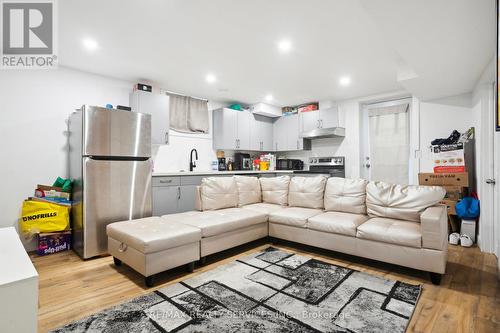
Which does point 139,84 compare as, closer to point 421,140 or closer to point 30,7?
point 30,7

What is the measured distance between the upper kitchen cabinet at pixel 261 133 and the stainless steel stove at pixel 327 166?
3.40ft

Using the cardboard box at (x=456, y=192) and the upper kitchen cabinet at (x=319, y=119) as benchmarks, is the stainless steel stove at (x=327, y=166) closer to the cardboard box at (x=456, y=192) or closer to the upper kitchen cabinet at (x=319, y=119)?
the upper kitchen cabinet at (x=319, y=119)

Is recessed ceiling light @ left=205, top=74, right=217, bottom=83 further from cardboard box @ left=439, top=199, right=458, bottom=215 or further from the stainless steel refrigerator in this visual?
cardboard box @ left=439, top=199, right=458, bottom=215

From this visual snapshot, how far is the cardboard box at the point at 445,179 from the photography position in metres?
3.52

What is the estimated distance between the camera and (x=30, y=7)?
7.57 feet

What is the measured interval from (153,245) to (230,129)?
3481mm

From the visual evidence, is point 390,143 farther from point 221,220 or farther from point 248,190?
point 221,220

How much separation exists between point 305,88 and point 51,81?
3.94 meters

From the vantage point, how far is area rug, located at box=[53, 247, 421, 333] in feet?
5.44

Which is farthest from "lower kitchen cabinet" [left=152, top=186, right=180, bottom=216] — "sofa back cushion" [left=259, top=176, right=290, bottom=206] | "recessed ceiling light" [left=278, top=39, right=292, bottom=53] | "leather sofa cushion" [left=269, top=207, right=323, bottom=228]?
"recessed ceiling light" [left=278, top=39, right=292, bottom=53]

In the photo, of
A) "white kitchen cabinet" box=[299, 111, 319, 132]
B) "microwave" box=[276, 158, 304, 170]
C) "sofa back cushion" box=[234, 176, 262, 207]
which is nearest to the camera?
"sofa back cushion" box=[234, 176, 262, 207]

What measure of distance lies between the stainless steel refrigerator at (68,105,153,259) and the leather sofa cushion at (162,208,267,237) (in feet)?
2.27

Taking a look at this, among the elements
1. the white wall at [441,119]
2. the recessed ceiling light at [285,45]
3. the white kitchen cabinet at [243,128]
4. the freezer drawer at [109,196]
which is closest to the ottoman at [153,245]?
the freezer drawer at [109,196]

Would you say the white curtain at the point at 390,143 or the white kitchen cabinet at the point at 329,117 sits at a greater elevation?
the white kitchen cabinet at the point at 329,117
